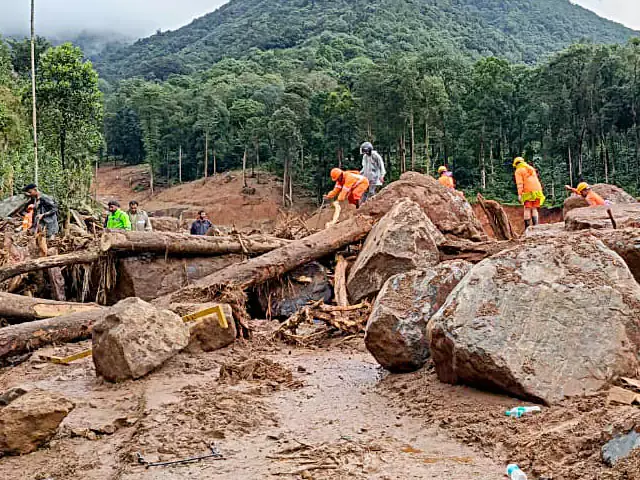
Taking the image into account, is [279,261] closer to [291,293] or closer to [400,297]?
[291,293]

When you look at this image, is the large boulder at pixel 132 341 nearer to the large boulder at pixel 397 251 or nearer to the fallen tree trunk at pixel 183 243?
the large boulder at pixel 397 251

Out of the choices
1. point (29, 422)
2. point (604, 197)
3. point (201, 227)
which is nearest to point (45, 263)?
point (201, 227)

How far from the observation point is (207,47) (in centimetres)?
16075

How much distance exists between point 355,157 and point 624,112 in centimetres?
1724

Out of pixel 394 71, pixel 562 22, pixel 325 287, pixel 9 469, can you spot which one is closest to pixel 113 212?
pixel 325 287

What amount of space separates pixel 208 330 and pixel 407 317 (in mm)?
2295

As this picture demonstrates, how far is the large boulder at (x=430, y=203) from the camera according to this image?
34.8ft

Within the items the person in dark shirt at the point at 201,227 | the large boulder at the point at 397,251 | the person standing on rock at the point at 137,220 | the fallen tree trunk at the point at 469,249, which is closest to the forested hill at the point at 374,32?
the person in dark shirt at the point at 201,227

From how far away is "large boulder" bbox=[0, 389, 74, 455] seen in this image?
425 cm

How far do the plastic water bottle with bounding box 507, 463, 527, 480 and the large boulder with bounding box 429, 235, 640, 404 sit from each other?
959 mm

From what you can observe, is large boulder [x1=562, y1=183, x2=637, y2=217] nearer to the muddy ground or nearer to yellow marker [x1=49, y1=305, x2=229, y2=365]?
yellow marker [x1=49, y1=305, x2=229, y2=365]

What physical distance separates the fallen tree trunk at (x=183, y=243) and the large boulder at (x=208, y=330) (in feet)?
8.41

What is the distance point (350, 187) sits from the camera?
508 inches

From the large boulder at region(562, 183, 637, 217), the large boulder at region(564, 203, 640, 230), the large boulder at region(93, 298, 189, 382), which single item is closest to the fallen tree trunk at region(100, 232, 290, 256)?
the large boulder at region(93, 298, 189, 382)
